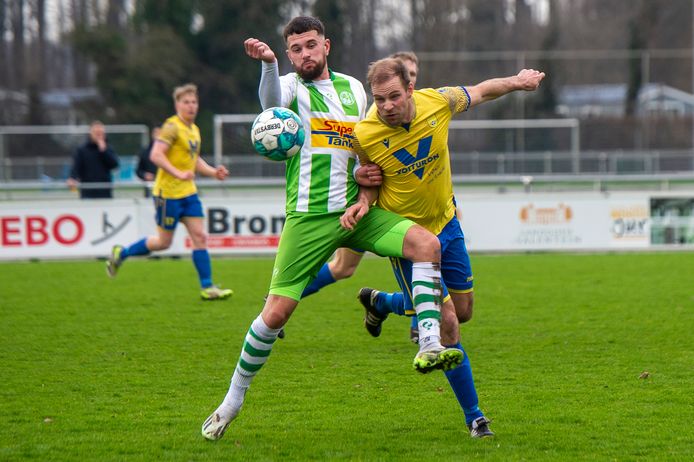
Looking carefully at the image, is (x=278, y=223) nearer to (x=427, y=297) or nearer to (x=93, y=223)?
(x=93, y=223)

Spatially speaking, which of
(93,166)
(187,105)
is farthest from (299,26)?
(93,166)

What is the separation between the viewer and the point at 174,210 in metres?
11.4

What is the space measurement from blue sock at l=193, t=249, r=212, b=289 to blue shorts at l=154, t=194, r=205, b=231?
0.38 meters

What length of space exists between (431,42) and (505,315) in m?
30.2

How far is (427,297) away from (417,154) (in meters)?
0.78

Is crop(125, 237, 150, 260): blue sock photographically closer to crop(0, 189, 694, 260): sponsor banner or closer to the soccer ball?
crop(0, 189, 694, 260): sponsor banner

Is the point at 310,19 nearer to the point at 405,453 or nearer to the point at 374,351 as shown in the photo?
the point at 405,453

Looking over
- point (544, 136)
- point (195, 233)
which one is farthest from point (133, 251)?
point (544, 136)

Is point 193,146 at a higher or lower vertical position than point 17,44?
lower

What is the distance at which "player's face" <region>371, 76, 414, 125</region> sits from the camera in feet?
17.7

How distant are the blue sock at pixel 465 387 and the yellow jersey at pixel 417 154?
793 mm

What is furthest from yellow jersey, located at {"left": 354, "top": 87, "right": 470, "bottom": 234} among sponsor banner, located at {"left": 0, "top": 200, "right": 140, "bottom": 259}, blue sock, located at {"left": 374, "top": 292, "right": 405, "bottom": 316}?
sponsor banner, located at {"left": 0, "top": 200, "right": 140, "bottom": 259}

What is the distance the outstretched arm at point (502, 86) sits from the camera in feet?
18.7

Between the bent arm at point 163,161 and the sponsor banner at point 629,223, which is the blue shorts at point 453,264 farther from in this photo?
the sponsor banner at point 629,223
